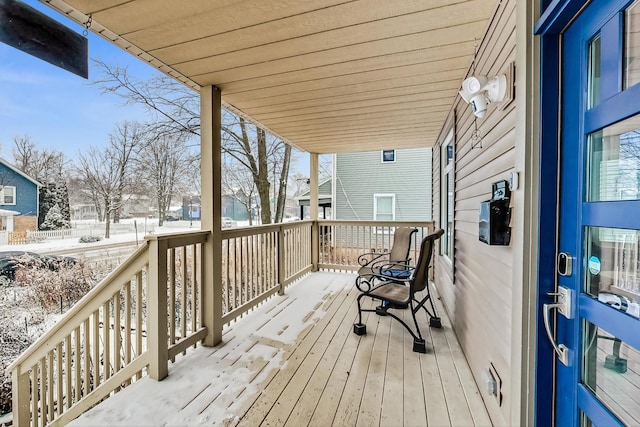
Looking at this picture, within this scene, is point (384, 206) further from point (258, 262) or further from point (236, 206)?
point (258, 262)

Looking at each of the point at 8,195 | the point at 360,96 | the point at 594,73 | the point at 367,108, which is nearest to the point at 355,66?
the point at 360,96

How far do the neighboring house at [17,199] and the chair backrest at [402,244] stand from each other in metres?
6.11

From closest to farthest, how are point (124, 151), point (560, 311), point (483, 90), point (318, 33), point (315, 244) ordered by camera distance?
1. point (560, 311)
2. point (483, 90)
3. point (318, 33)
4. point (315, 244)
5. point (124, 151)

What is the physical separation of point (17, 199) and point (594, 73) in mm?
6907

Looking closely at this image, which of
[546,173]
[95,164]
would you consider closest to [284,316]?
[546,173]

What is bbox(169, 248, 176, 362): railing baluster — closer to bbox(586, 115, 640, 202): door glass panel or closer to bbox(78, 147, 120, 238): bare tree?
bbox(586, 115, 640, 202): door glass panel

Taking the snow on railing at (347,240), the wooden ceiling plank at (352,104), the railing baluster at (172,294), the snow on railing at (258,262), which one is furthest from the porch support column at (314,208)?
the railing baluster at (172,294)

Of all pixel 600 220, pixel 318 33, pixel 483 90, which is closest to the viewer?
pixel 600 220

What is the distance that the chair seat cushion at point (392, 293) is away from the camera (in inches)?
→ 108

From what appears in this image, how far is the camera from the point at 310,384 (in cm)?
208

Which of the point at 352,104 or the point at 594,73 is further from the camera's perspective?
the point at 352,104

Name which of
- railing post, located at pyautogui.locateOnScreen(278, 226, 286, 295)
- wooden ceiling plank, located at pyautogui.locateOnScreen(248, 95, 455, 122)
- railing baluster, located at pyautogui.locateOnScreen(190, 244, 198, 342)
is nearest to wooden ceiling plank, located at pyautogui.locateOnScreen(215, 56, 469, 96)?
wooden ceiling plank, located at pyautogui.locateOnScreen(248, 95, 455, 122)

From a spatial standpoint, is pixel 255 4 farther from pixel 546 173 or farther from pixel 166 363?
pixel 166 363

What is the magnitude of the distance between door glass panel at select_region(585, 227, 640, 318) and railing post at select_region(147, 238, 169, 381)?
2.54 m
